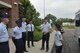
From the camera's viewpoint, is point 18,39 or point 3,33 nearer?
point 3,33

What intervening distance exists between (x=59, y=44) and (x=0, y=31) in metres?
4.01

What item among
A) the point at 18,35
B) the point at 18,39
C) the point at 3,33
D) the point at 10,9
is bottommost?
the point at 18,39

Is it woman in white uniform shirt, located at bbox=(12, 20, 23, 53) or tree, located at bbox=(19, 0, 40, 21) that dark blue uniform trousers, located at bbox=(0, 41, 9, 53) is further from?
tree, located at bbox=(19, 0, 40, 21)

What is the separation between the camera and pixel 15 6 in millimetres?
34812

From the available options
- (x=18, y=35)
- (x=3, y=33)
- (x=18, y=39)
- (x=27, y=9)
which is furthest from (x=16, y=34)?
(x=27, y=9)

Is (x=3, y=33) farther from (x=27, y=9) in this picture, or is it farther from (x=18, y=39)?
(x=27, y=9)

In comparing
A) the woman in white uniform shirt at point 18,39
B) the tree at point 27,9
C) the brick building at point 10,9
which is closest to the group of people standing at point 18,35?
the woman in white uniform shirt at point 18,39

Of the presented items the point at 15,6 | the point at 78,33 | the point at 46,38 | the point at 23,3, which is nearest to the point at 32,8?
the point at 23,3

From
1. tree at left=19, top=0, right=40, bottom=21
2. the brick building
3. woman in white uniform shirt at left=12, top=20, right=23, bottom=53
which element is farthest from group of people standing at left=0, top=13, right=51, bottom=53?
tree at left=19, top=0, right=40, bottom=21

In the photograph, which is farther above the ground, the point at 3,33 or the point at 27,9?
the point at 27,9

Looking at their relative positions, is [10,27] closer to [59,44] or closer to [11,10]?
[11,10]

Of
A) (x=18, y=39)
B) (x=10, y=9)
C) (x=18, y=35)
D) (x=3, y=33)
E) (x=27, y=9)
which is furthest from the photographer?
(x=27, y=9)

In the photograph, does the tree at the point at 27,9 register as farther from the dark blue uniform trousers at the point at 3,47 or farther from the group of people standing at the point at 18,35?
the dark blue uniform trousers at the point at 3,47

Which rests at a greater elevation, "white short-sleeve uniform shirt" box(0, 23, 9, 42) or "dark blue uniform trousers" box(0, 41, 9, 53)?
"white short-sleeve uniform shirt" box(0, 23, 9, 42)
